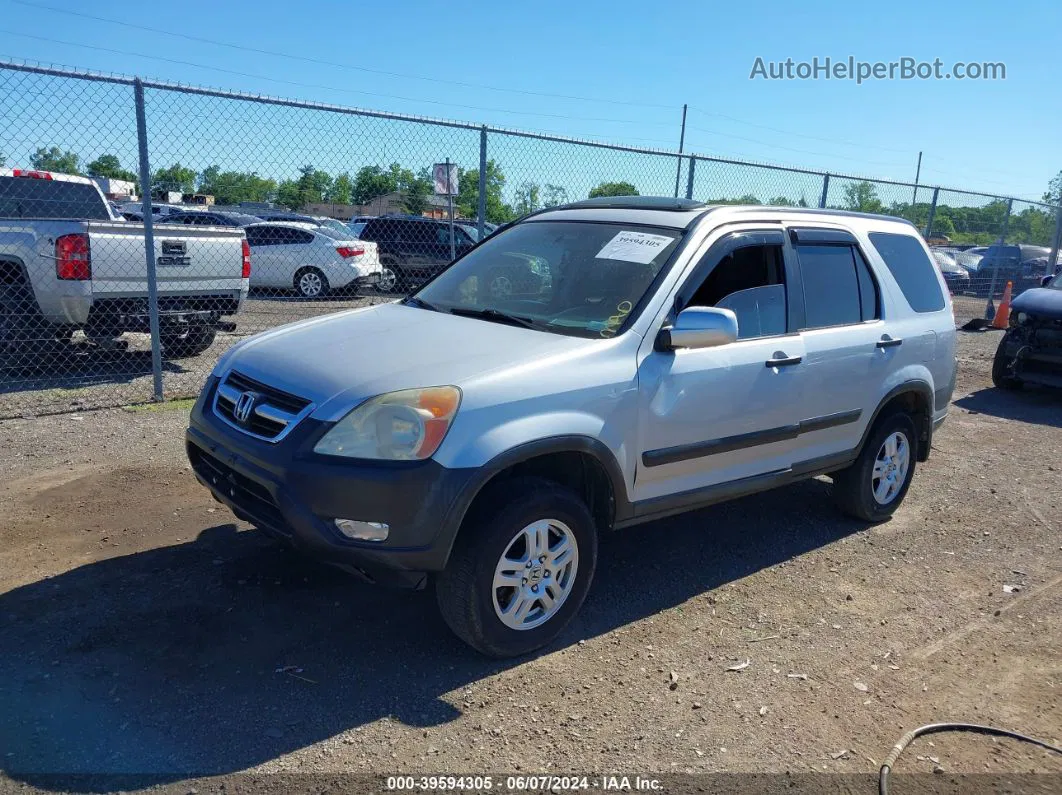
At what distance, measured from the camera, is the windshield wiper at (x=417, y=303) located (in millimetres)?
4355

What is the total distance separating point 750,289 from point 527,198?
507cm

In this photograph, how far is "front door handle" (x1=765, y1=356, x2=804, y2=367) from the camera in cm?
425

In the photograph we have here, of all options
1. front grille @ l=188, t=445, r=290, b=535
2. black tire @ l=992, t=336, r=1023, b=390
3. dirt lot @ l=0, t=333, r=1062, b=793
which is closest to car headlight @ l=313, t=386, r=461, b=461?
front grille @ l=188, t=445, r=290, b=535

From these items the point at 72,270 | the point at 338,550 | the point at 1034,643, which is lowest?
the point at 1034,643

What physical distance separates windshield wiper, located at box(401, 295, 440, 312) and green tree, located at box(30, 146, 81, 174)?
3.63 metres

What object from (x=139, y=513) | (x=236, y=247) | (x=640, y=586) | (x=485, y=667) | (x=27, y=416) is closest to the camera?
(x=485, y=667)

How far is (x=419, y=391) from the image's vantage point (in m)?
3.16

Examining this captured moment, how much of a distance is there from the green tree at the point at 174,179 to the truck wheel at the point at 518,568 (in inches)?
199

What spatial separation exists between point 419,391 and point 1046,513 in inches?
195

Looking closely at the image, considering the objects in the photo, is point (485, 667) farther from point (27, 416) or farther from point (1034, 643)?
point (27, 416)

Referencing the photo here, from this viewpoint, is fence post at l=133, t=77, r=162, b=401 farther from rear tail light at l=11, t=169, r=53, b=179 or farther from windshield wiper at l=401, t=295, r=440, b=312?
windshield wiper at l=401, t=295, r=440, b=312

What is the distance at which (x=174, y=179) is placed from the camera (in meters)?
7.10

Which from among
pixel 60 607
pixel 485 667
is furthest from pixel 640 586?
pixel 60 607

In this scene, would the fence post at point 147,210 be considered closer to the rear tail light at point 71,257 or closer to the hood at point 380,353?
the rear tail light at point 71,257
